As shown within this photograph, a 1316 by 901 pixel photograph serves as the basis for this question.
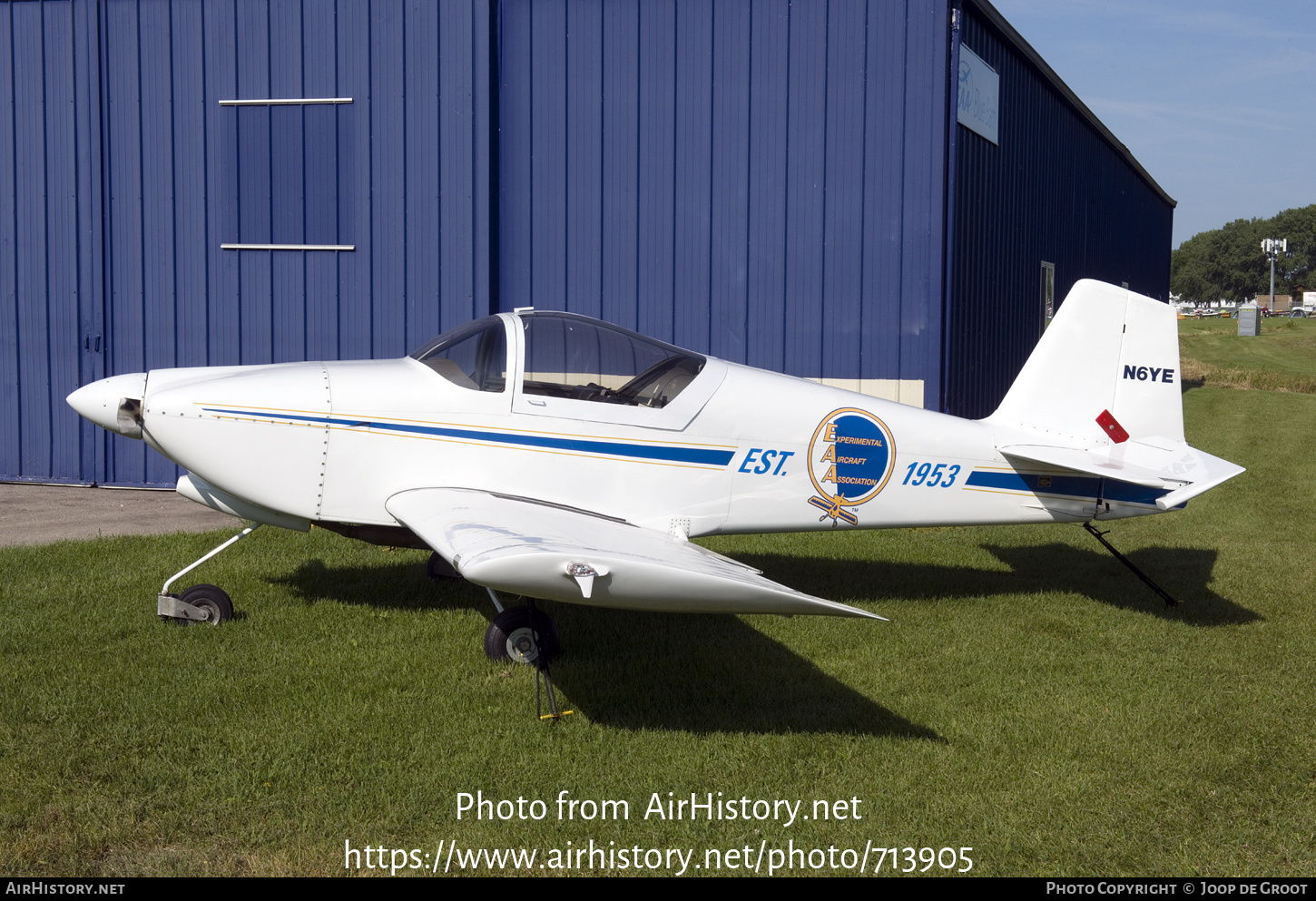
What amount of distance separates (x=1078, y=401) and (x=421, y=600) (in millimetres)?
4533

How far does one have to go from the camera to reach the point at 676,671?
5398 mm

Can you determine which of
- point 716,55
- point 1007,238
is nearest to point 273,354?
point 716,55

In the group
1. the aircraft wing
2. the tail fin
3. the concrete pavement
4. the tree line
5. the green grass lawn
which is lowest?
the green grass lawn

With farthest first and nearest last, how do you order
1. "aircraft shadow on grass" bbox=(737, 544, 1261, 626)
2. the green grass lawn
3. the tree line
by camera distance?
the tree line → "aircraft shadow on grass" bbox=(737, 544, 1261, 626) → the green grass lawn

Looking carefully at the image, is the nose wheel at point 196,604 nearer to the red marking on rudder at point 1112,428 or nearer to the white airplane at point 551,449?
the white airplane at point 551,449

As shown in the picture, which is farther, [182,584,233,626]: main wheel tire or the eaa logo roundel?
the eaa logo roundel

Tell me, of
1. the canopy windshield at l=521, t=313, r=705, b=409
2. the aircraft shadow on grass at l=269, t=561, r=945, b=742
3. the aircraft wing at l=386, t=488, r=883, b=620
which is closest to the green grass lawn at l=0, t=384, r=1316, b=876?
the aircraft shadow on grass at l=269, t=561, r=945, b=742

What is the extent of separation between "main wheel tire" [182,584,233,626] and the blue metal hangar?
16.7 feet

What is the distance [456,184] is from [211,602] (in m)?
5.89

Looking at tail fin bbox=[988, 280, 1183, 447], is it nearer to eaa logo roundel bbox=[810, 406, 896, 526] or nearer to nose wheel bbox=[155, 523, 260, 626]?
eaa logo roundel bbox=[810, 406, 896, 526]

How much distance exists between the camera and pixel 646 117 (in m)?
10.4

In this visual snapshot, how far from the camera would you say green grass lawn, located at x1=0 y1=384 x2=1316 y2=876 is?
12.1 feet

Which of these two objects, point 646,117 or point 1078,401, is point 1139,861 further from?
point 646,117

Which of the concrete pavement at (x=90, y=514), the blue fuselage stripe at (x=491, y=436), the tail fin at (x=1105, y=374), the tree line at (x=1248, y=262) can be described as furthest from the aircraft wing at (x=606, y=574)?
the tree line at (x=1248, y=262)
